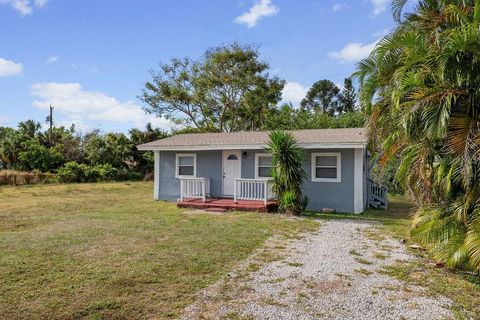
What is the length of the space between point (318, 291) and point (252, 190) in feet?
27.0

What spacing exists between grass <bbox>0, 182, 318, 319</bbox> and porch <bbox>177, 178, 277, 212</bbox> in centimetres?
95

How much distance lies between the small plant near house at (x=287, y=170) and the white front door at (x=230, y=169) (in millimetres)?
2646

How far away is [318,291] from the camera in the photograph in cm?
452

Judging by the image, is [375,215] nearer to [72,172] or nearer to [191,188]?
[191,188]

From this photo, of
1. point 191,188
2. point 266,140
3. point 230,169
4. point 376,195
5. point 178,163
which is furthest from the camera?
point 178,163

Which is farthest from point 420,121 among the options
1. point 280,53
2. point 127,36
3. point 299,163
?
point 280,53

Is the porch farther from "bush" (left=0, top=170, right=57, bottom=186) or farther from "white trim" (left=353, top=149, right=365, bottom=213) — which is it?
"bush" (left=0, top=170, right=57, bottom=186)

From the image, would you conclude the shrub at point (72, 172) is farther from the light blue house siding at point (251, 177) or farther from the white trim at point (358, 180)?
the white trim at point (358, 180)

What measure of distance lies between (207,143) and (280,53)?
1701 cm

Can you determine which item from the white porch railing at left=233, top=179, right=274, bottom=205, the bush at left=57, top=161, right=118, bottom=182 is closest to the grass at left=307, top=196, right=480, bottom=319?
the white porch railing at left=233, top=179, right=274, bottom=205

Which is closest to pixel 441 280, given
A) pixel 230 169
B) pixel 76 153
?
pixel 230 169

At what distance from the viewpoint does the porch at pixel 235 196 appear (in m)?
11.9

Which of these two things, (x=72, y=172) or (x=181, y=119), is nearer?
(x=72, y=172)

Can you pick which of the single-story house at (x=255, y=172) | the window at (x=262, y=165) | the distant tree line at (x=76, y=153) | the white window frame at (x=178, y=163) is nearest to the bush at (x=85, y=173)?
the distant tree line at (x=76, y=153)
